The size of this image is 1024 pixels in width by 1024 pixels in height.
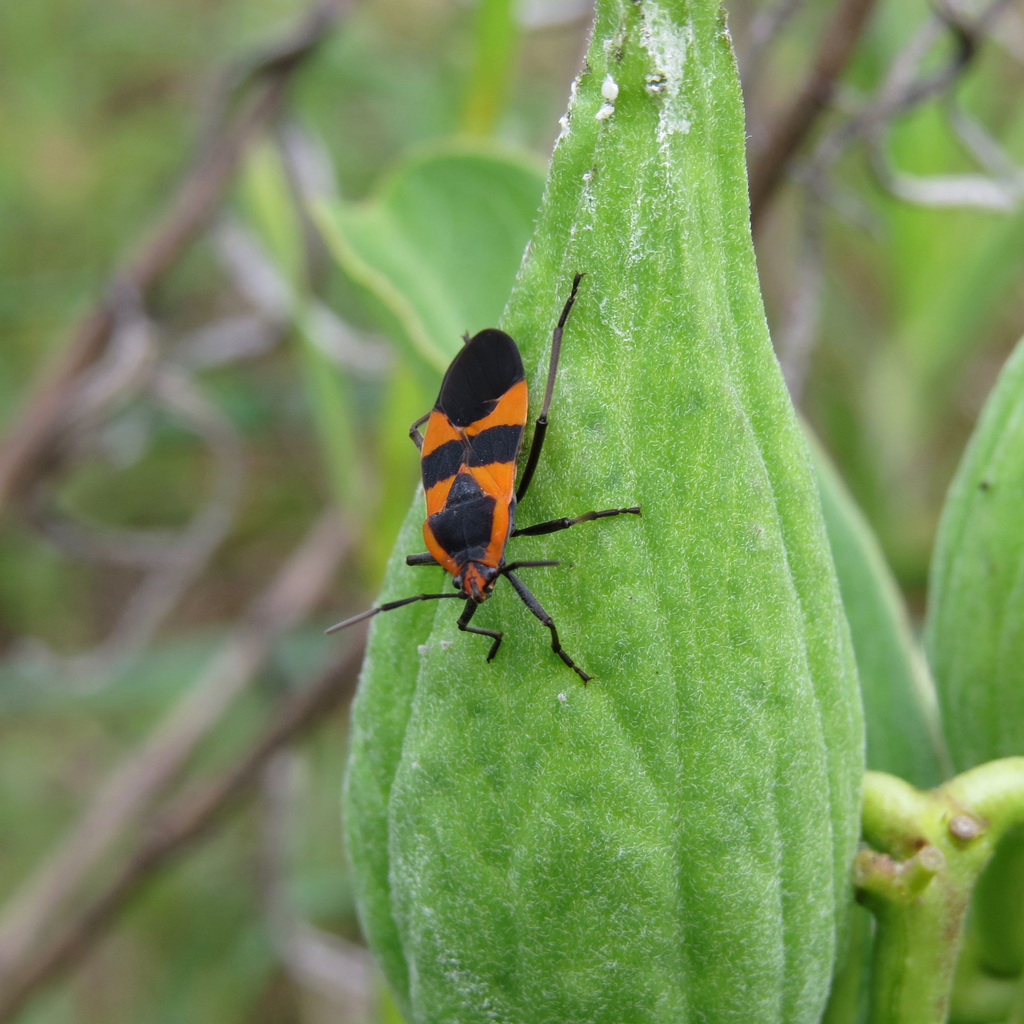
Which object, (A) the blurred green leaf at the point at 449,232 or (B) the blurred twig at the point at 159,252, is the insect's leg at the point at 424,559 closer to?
(A) the blurred green leaf at the point at 449,232

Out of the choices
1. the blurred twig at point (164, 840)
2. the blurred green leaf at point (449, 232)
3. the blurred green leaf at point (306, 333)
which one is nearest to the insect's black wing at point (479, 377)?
the blurred green leaf at point (449, 232)

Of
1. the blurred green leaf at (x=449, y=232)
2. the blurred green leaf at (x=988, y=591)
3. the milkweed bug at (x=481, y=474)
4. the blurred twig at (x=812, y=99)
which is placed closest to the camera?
the milkweed bug at (x=481, y=474)

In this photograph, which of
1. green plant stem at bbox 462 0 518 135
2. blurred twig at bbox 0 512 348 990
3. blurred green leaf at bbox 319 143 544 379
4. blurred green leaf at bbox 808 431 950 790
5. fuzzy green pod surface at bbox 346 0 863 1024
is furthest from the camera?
blurred twig at bbox 0 512 348 990

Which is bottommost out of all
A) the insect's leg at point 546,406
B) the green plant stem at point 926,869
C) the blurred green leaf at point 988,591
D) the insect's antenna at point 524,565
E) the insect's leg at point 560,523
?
the green plant stem at point 926,869

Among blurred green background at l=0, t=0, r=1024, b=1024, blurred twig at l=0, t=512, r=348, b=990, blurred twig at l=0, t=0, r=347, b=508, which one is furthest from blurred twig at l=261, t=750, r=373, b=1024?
blurred twig at l=0, t=0, r=347, b=508

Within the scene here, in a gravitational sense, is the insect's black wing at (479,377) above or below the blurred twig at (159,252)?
below

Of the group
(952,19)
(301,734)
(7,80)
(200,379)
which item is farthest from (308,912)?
(7,80)

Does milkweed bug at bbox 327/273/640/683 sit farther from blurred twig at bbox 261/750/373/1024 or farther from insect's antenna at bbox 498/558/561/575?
blurred twig at bbox 261/750/373/1024
